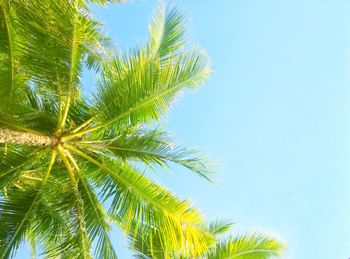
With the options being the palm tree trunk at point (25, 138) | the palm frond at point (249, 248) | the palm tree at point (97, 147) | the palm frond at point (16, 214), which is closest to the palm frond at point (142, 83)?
the palm tree at point (97, 147)

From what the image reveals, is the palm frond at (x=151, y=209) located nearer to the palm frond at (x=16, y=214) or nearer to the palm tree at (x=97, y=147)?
the palm tree at (x=97, y=147)

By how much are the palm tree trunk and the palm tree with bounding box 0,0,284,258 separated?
0.07ft

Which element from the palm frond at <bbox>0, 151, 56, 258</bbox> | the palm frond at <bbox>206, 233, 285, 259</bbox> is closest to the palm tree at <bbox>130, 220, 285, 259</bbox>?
the palm frond at <bbox>206, 233, 285, 259</bbox>

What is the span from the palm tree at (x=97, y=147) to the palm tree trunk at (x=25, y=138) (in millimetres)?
22

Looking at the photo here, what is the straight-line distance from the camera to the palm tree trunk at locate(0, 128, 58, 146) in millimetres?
7074

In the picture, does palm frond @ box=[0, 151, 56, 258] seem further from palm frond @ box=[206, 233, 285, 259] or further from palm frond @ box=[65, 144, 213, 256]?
palm frond @ box=[206, 233, 285, 259]

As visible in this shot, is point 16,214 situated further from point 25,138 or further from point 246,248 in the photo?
point 246,248

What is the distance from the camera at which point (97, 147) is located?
27.9 feet

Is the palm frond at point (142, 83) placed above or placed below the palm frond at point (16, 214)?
above

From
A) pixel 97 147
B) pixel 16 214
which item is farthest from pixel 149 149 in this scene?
pixel 16 214

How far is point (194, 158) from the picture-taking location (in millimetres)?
Answer: 8680

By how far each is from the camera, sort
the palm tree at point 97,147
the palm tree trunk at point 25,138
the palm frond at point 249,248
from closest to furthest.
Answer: the palm tree trunk at point 25,138 → the palm tree at point 97,147 → the palm frond at point 249,248

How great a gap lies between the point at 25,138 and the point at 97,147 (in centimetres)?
136

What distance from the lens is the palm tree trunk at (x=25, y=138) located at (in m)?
7.07
